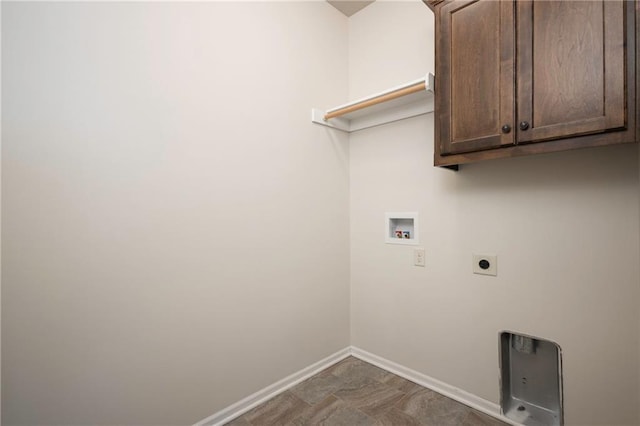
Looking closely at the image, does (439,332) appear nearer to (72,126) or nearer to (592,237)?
(592,237)

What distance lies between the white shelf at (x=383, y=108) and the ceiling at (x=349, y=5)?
0.86 meters

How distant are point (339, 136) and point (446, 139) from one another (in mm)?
952

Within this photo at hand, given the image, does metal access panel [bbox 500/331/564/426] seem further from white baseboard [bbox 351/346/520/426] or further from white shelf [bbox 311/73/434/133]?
white shelf [bbox 311/73/434/133]

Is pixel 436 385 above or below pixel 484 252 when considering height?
below

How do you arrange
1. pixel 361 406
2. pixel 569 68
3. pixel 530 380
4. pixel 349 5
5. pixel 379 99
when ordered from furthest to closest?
pixel 349 5, pixel 379 99, pixel 361 406, pixel 530 380, pixel 569 68

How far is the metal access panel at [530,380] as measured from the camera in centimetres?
156

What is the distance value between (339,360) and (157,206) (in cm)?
173

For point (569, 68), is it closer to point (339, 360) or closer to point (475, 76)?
point (475, 76)

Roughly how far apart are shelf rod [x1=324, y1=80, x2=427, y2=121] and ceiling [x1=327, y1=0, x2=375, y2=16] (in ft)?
2.94

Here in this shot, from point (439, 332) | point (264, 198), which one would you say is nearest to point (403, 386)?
point (439, 332)

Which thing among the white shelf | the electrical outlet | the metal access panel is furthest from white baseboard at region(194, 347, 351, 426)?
the white shelf

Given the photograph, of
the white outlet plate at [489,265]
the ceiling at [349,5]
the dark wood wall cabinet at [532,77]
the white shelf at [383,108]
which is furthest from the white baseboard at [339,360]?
the ceiling at [349,5]

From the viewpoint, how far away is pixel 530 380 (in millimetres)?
1635

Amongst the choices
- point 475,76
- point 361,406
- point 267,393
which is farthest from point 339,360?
point 475,76
